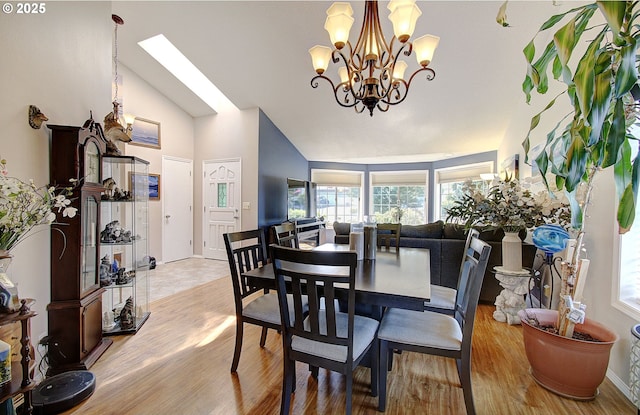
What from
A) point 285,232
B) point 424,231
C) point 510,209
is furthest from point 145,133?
point 510,209

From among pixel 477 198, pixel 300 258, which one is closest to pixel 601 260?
pixel 477 198

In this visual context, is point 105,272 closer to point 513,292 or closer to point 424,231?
point 424,231

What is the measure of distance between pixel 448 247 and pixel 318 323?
254cm

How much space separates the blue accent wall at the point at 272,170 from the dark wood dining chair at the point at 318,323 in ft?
12.3

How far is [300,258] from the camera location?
1270 millimetres

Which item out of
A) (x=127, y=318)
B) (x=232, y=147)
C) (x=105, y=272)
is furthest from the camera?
(x=232, y=147)

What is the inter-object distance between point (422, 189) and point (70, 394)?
7.23 metres

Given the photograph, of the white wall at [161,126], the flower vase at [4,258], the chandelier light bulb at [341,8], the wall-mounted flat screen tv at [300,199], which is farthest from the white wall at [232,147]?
the flower vase at [4,258]

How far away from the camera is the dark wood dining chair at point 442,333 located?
4.65ft

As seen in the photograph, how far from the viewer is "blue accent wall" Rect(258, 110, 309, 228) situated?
5121 mm

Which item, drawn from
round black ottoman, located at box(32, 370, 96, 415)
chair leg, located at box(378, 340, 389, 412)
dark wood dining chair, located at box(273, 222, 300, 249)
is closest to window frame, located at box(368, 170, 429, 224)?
dark wood dining chair, located at box(273, 222, 300, 249)

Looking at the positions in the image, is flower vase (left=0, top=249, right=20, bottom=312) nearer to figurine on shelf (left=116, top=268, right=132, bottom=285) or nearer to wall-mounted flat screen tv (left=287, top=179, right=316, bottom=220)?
figurine on shelf (left=116, top=268, right=132, bottom=285)

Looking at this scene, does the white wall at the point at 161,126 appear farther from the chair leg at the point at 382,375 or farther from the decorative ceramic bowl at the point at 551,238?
the decorative ceramic bowl at the point at 551,238

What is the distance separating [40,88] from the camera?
1.83m
